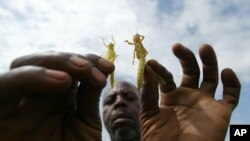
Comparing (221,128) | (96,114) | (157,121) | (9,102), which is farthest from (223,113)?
(9,102)

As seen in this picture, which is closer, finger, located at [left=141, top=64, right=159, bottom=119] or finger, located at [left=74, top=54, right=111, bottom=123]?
finger, located at [left=74, top=54, right=111, bottom=123]

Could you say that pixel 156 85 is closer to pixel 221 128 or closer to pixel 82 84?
pixel 221 128

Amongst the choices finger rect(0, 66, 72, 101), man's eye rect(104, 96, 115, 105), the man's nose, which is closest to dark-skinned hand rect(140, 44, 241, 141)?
finger rect(0, 66, 72, 101)

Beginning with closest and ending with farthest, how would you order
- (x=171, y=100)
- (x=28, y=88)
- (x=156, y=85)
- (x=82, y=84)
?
(x=28, y=88), (x=82, y=84), (x=156, y=85), (x=171, y=100)

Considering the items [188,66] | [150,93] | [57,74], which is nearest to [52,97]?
[57,74]

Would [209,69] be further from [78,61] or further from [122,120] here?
[122,120]

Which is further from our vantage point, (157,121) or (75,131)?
(157,121)

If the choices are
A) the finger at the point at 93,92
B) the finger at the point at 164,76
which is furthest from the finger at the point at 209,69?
the finger at the point at 93,92

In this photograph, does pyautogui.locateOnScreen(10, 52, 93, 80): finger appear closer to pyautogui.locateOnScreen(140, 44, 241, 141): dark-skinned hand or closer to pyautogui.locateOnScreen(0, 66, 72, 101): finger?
pyautogui.locateOnScreen(0, 66, 72, 101): finger
